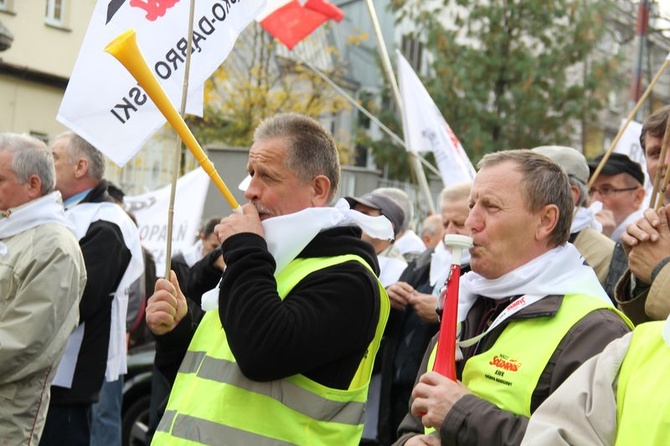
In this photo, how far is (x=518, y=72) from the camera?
24531 mm

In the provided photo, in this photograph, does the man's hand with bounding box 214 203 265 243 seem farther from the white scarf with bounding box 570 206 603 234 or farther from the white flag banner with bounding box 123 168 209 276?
the white flag banner with bounding box 123 168 209 276

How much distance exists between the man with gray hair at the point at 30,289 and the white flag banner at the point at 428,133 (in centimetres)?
374

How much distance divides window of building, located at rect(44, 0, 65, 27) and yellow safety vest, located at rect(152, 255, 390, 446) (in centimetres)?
1641

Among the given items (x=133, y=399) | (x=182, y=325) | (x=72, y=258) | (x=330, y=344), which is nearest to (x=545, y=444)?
(x=330, y=344)

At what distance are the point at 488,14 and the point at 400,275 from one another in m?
18.9

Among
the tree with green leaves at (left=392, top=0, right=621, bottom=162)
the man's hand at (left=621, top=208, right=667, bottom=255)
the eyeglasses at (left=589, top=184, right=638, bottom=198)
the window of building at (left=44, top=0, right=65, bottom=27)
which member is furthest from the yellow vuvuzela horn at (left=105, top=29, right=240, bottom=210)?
the tree with green leaves at (left=392, top=0, right=621, bottom=162)

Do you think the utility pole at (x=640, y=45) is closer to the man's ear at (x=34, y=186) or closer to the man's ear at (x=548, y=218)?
the man's ear at (x=34, y=186)

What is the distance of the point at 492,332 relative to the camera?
3348 millimetres

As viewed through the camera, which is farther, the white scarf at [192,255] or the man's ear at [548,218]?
the white scarf at [192,255]

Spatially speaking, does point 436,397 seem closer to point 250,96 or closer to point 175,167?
point 175,167

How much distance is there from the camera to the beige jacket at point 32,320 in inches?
190

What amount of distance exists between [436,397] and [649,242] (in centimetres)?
82

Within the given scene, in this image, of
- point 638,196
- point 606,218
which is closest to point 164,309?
point 606,218

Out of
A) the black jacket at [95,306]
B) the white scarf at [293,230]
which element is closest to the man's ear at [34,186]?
the black jacket at [95,306]
